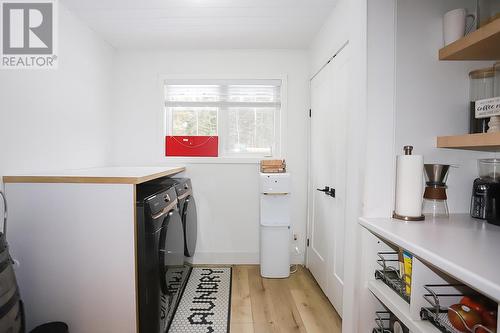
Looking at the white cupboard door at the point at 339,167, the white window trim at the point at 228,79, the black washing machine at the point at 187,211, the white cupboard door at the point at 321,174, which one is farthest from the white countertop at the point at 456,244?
the white window trim at the point at 228,79

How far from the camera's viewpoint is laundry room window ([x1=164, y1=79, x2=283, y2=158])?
2.91 meters

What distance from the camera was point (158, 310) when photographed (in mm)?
1508

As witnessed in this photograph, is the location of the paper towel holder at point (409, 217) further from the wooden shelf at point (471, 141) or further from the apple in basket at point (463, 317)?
the apple in basket at point (463, 317)

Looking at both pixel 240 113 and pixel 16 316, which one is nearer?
pixel 16 316

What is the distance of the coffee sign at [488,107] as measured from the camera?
39.9 inches

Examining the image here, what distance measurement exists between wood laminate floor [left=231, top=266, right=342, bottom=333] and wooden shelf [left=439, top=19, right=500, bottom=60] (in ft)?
5.78

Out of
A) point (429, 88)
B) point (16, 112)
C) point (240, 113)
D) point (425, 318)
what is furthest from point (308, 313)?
point (16, 112)

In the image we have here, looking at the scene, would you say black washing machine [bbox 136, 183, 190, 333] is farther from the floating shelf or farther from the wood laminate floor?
the floating shelf

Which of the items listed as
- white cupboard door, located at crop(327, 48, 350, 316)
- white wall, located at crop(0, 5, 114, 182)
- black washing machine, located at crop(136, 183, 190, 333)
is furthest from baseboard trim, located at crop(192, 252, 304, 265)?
white wall, located at crop(0, 5, 114, 182)

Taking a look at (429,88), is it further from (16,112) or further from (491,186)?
(16,112)

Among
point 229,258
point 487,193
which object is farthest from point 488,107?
point 229,258

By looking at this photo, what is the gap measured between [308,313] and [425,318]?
1.31 m

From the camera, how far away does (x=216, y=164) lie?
2.87 m

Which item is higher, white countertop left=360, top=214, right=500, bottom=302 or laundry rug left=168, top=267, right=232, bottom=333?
white countertop left=360, top=214, right=500, bottom=302
